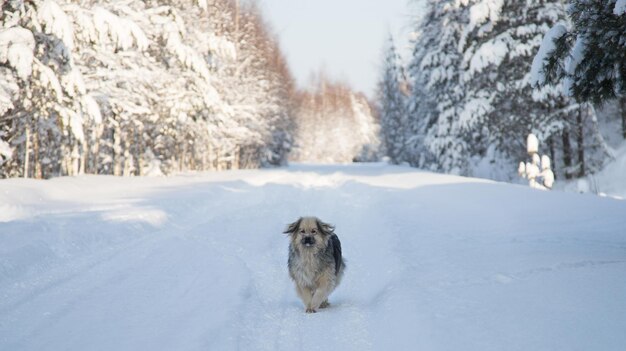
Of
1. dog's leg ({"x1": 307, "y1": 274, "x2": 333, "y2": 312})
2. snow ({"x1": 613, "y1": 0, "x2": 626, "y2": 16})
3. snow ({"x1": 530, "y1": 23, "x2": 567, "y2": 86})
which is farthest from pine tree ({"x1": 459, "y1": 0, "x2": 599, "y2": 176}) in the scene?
dog's leg ({"x1": 307, "y1": 274, "x2": 333, "y2": 312})

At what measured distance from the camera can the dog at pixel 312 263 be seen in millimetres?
6035

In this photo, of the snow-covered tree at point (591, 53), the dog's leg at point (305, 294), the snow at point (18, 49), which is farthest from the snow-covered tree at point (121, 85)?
the snow-covered tree at point (591, 53)

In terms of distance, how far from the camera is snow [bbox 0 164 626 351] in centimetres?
456

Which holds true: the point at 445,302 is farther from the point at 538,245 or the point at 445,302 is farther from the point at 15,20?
the point at 15,20

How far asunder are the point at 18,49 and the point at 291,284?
7462 mm

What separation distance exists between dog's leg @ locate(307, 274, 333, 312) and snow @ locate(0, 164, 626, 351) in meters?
0.18

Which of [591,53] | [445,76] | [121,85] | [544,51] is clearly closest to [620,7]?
[591,53]

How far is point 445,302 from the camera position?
5430 millimetres

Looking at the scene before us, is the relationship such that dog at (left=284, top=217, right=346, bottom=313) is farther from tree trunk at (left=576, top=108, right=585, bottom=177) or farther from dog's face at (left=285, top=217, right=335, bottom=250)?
tree trunk at (left=576, top=108, right=585, bottom=177)

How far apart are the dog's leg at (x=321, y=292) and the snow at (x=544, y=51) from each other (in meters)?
4.45

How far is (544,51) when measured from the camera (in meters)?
7.68

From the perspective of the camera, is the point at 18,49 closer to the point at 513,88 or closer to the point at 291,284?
the point at 291,284

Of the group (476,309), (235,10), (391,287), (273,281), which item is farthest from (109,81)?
(235,10)

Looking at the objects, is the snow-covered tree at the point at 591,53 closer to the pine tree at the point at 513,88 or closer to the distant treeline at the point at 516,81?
the distant treeline at the point at 516,81
